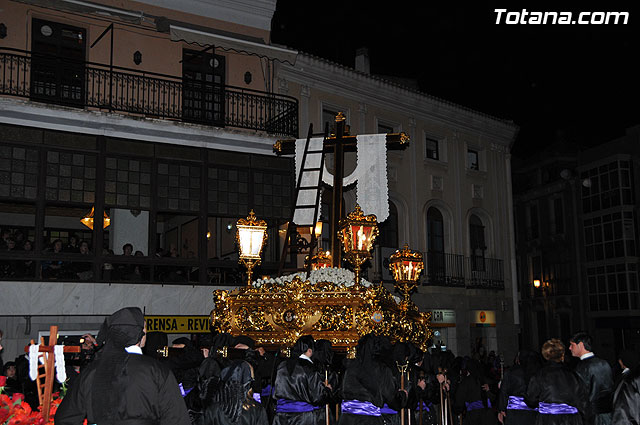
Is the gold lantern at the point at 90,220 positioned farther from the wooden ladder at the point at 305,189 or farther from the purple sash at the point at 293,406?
the purple sash at the point at 293,406

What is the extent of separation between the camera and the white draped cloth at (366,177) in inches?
575

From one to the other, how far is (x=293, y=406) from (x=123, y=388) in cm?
456

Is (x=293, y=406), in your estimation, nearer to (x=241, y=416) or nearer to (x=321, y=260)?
(x=241, y=416)

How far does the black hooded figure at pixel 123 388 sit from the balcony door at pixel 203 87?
14227 millimetres

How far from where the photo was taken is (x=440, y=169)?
88.8 ft

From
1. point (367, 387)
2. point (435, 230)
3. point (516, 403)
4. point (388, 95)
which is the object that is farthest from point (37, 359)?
point (435, 230)

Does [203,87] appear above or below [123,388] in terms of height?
above

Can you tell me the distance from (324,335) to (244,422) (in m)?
3.66

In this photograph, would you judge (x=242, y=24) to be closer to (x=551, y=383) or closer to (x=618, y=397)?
(x=551, y=383)

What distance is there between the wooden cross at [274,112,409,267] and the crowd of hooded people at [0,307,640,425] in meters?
2.14

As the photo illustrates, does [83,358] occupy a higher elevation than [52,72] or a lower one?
lower

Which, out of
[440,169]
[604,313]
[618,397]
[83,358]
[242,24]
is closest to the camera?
[618,397]

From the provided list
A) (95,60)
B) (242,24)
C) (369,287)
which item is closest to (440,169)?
(242,24)

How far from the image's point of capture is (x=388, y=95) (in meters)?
25.2
